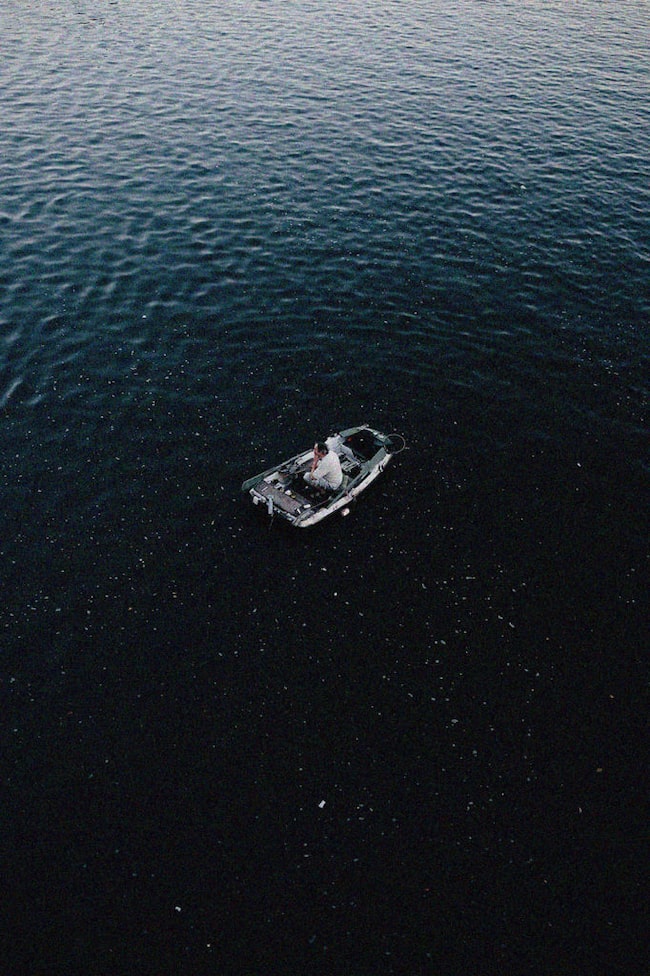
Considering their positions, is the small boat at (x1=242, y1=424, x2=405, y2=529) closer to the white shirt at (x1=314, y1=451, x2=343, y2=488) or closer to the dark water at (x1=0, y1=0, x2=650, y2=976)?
the white shirt at (x1=314, y1=451, x2=343, y2=488)

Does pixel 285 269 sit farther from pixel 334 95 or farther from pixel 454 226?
pixel 334 95

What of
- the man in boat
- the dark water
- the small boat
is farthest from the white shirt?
the dark water

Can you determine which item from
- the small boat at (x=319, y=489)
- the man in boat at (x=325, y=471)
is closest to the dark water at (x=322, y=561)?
the small boat at (x=319, y=489)

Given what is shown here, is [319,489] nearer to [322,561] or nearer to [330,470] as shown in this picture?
[330,470]

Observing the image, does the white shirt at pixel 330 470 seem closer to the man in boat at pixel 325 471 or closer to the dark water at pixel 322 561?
the man in boat at pixel 325 471

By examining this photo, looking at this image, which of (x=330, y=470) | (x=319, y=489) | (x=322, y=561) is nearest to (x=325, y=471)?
(x=330, y=470)
